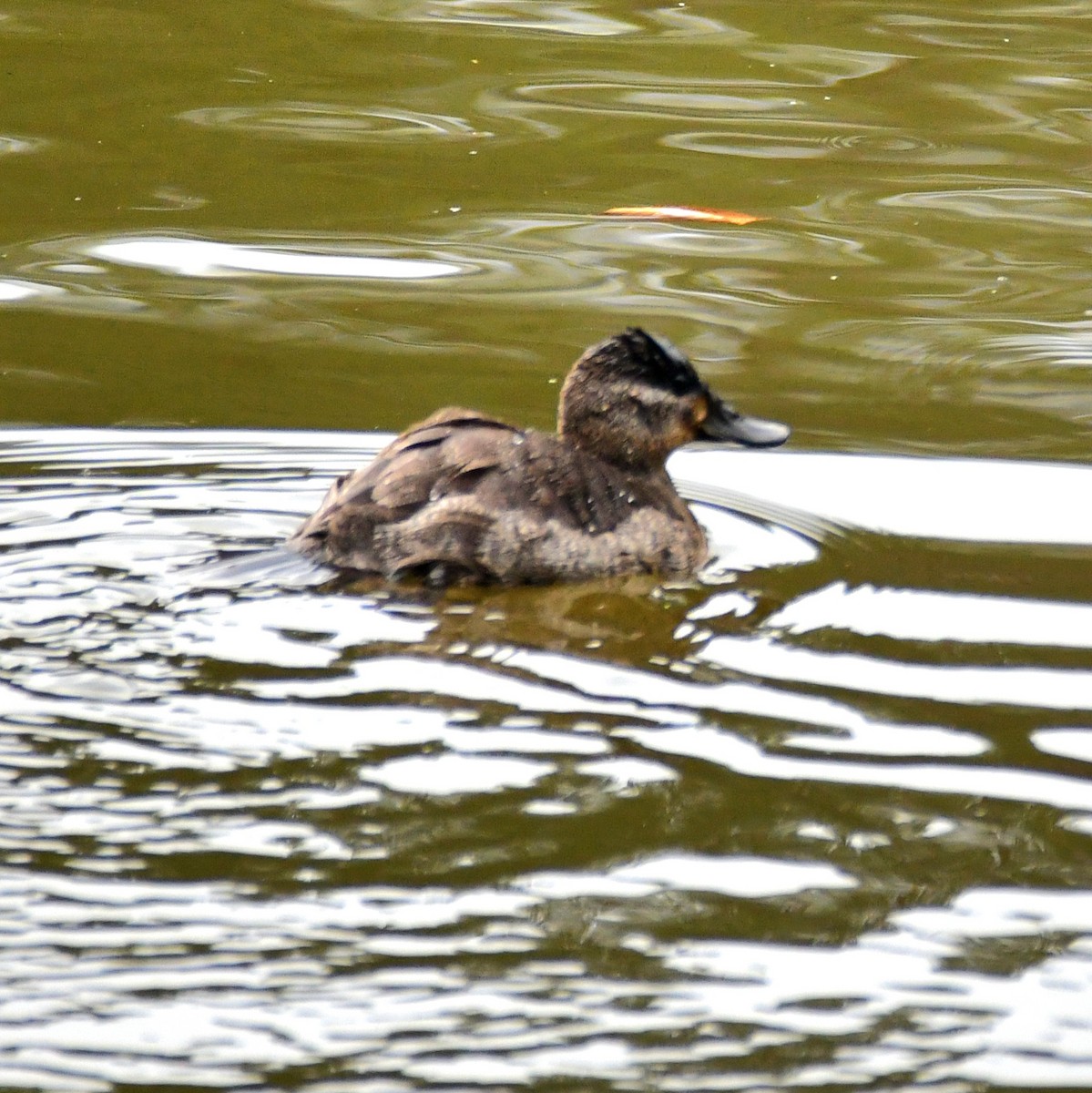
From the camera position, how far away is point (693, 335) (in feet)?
28.9

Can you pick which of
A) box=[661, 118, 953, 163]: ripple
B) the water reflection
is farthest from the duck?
box=[661, 118, 953, 163]: ripple

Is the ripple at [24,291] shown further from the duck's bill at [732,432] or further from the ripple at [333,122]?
the duck's bill at [732,432]

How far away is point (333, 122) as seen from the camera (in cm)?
1165

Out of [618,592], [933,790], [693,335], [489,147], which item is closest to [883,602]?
[618,592]

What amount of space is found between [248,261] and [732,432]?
3358 millimetres

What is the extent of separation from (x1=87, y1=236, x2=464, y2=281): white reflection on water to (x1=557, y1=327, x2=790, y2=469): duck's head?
9.41 ft

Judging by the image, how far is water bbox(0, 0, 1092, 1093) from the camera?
12.3 feet

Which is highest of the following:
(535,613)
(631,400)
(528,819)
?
(631,400)

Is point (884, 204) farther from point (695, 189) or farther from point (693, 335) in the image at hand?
point (693, 335)

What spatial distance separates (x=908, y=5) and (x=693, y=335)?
20.6 ft

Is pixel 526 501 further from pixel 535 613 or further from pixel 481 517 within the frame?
pixel 535 613

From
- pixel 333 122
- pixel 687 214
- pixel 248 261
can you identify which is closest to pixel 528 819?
pixel 248 261

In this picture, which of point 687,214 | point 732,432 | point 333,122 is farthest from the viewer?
point 333,122

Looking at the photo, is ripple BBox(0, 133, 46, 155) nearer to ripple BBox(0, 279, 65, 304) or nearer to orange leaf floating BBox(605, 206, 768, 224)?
ripple BBox(0, 279, 65, 304)
